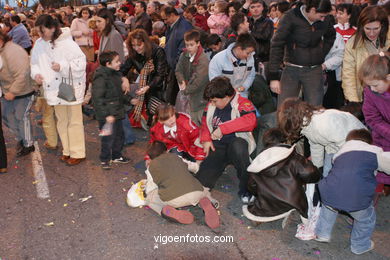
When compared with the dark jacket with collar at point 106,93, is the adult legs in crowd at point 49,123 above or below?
below

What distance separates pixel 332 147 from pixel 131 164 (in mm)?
3208

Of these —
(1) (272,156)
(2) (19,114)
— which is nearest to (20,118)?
(2) (19,114)

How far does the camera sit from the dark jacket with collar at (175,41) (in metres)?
7.49

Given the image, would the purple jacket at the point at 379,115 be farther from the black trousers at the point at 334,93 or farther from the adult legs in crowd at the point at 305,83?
the black trousers at the point at 334,93

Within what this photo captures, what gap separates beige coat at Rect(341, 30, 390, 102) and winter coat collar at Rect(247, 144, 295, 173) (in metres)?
1.49

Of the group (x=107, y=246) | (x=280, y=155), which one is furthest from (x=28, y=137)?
(x=280, y=155)

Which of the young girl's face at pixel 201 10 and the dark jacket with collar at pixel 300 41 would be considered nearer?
the dark jacket with collar at pixel 300 41

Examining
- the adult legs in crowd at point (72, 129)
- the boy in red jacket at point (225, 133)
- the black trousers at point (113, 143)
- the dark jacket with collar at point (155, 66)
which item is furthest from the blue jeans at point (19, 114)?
the boy in red jacket at point (225, 133)

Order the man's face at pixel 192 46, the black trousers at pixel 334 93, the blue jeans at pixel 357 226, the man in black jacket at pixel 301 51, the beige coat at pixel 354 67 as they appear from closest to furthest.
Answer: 1. the blue jeans at pixel 357 226
2. the beige coat at pixel 354 67
3. the man in black jacket at pixel 301 51
4. the man's face at pixel 192 46
5. the black trousers at pixel 334 93

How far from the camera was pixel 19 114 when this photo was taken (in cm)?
639

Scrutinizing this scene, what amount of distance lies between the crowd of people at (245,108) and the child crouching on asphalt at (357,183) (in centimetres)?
1

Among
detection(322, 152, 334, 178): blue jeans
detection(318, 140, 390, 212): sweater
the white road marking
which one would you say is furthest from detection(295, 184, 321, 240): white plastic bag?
the white road marking

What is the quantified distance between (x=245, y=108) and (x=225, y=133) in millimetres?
415

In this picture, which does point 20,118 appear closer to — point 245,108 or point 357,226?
point 245,108
